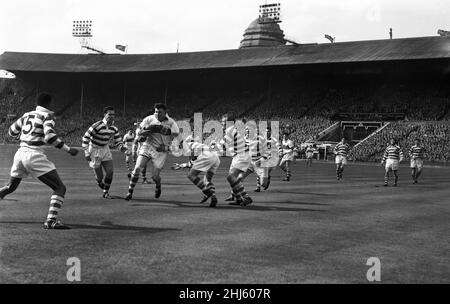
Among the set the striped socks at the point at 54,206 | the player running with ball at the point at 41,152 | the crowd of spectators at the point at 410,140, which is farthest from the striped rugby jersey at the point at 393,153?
the crowd of spectators at the point at 410,140

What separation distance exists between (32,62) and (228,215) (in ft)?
201

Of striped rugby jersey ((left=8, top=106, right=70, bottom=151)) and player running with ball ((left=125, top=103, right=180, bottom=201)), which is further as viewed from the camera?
player running with ball ((left=125, top=103, right=180, bottom=201))

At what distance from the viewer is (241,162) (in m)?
13.5

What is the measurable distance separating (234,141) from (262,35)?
100802 millimetres

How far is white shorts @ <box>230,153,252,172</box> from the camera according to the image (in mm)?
13477

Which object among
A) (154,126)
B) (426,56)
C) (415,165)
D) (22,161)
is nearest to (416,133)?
(426,56)

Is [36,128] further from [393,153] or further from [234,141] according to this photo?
[393,153]

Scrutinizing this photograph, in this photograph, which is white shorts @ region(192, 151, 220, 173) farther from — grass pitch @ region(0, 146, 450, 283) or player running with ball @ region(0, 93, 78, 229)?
player running with ball @ region(0, 93, 78, 229)

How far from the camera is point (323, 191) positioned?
1823 centimetres

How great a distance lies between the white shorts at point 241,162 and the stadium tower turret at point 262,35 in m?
98.3

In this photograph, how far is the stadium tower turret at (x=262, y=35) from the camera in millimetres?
110438

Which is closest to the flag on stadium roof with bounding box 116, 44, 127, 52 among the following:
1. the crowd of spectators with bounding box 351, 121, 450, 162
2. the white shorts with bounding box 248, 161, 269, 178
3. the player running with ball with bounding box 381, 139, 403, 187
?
the crowd of spectators with bounding box 351, 121, 450, 162

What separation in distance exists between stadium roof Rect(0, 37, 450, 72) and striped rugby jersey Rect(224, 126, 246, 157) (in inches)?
1468

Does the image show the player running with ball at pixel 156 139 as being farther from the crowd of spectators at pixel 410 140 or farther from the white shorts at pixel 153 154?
the crowd of spectators at pixel 410 140
